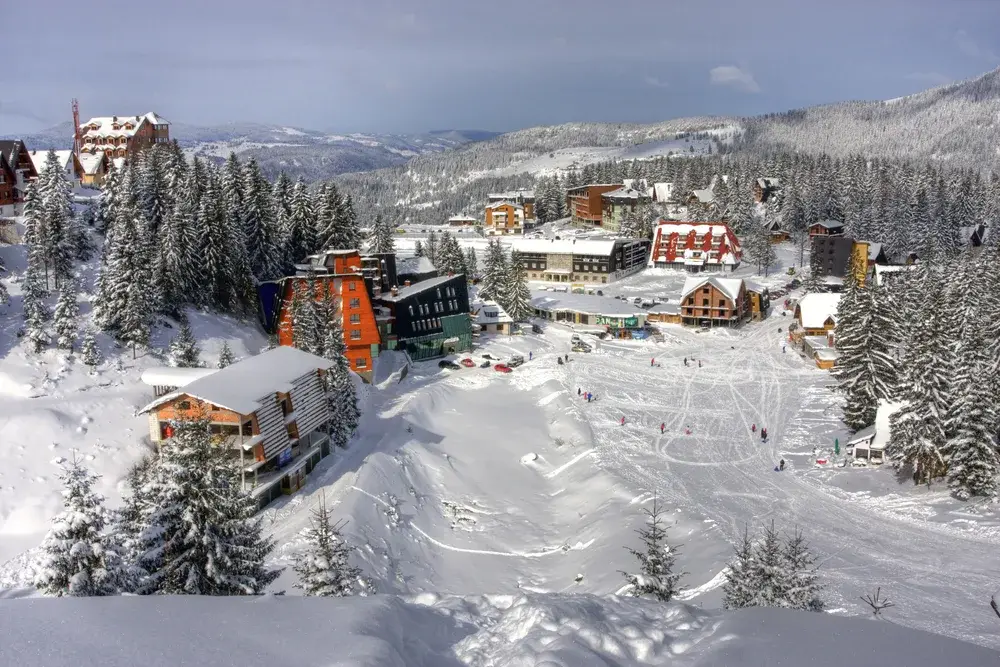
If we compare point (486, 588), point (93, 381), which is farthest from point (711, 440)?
point (93, 381)

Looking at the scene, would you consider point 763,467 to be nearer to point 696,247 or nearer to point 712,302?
point 712,302

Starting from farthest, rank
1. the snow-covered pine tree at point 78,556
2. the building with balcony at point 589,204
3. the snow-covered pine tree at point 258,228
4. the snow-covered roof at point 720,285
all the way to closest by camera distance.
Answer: the building with balcony at point 589,204
the snow-covered roof at point 720,285
the snow-covered pine tree at point 258,228
the snow-covered pine tree at point 78,556

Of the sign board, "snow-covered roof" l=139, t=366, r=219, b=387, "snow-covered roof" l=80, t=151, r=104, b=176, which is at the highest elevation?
"snow-covered roof" l=80, t=151, r=104, b=176

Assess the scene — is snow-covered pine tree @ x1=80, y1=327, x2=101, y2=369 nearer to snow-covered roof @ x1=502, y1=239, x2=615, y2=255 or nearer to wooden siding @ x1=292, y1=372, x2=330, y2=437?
wooden siding @ x1=292, y1=372, x2=330, y2=437

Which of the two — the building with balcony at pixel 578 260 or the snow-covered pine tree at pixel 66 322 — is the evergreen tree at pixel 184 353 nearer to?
the snow-covered pine tree at pixel 66 322

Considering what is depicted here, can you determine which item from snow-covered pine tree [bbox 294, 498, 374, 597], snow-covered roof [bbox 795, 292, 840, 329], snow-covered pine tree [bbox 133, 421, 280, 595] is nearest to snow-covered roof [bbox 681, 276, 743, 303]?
snow-covered roof [bbox 795, 292, 840, 329]

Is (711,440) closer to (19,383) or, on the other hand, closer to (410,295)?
(410,295)

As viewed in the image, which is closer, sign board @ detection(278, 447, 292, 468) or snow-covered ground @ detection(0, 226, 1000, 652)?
snow-covered ground @ detection(0, 226, 1000, 652)

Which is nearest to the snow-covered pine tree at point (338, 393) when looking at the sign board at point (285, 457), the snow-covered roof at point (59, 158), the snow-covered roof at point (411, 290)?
the sign board at point (285, 457)
